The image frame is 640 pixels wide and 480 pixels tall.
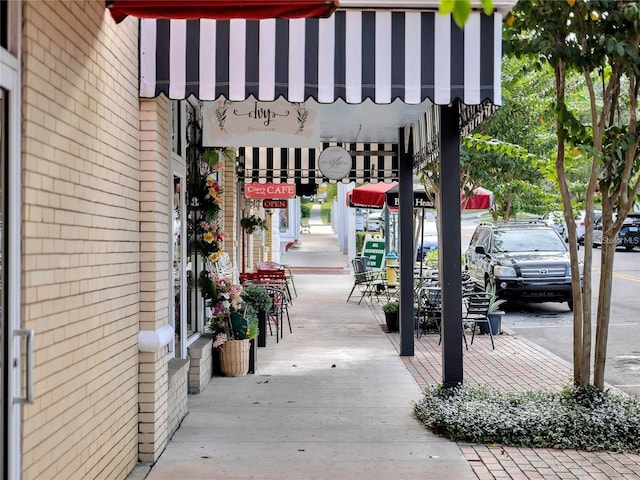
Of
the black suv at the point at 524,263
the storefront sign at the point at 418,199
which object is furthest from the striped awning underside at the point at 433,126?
the black suv at the point at 524,263

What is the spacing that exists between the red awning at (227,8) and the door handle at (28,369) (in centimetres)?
215

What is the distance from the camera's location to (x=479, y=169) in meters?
15.1

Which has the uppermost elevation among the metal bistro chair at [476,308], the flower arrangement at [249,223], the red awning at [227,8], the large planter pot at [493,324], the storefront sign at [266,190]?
the red awning at [227,8]

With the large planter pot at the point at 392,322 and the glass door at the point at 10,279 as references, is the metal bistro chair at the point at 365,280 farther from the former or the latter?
the glass door at the point at 10,279

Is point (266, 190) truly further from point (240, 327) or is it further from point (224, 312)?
point (224, 312)

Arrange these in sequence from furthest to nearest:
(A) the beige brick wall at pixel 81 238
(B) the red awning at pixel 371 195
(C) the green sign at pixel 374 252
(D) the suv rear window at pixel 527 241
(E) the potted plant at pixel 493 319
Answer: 1. (C) the green sign at pixel 374 252
2. (D) the suv rear window at pixel 527 241
3. (B) the red awning at pixel 371 195
4. (E) the potted plant at pixel 493 319
5. (A) the beige brick wall at pixel 81 238

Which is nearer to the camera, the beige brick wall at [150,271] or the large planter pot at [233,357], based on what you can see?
the beige brick wall at [150,271]

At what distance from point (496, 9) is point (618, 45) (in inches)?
46.9

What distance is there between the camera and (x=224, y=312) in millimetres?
8867

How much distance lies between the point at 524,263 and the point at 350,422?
9.95m

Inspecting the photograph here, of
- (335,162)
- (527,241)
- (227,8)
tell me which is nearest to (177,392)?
(227,8)

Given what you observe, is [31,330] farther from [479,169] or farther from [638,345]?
[479,169]

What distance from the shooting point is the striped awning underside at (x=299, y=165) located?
1336 cm

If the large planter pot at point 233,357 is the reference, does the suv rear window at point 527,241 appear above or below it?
above
